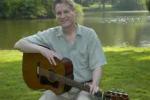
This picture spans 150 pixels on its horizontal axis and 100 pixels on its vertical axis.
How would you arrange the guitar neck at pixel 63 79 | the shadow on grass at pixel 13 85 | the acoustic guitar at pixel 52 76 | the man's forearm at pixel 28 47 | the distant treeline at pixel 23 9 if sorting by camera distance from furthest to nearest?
the distant treeline at pixel 23 9, the shadow on grass at pixel 13 85, the man's forearm at pixel 28 47, the guitar neck at pixel 63 79, the acoustic guitar at pixel 52 76

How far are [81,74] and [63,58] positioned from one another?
22cm

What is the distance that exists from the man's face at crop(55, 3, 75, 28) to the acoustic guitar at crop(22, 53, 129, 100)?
1.11 ft

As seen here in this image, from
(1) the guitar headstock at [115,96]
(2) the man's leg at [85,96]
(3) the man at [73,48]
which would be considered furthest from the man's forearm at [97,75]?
(1) the guitar headstock at [115,96]

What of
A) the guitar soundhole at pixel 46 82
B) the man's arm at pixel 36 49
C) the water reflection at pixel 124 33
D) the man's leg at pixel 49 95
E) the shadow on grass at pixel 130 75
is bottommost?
the water reflection at pixel 124 33

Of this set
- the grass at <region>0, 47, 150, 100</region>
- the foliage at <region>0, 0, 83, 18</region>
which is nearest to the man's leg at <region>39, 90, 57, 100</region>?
the grass at <region>0, 47, 150, 100</region>

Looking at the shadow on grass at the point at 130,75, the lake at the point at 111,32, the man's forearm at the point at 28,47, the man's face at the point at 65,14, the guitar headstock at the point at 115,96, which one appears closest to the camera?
the guitar headstock at the point at 115,96

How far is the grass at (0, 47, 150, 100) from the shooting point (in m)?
6.26

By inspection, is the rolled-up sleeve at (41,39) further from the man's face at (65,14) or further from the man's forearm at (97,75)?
the man's forearm at (97,75)

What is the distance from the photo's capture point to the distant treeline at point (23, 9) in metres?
53.6

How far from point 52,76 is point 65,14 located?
559 millimetres

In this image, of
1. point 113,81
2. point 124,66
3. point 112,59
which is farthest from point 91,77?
point 112,59

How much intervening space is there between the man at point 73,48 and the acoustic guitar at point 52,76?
0.07 m

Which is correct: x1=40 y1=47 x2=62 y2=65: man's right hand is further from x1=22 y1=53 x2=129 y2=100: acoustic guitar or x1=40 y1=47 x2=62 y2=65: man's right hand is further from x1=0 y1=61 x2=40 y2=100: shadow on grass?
x1=0 y1=61 x2=40 y2=100: shadow on grass

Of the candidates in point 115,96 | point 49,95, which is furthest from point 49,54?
point 115,96
